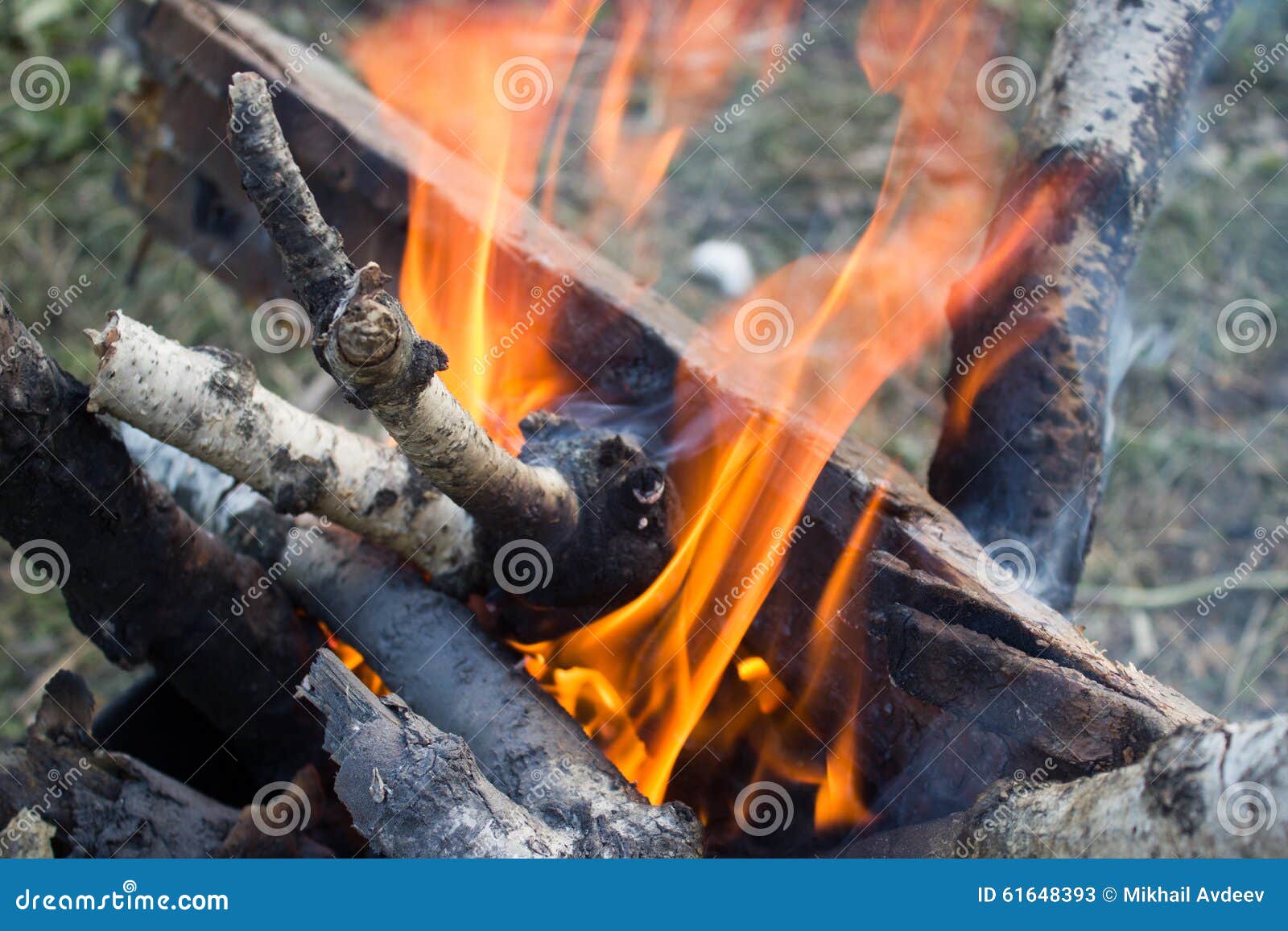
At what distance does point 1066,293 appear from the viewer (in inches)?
94.1

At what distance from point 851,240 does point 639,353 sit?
2.83 metres

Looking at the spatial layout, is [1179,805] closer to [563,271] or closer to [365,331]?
[365,331]

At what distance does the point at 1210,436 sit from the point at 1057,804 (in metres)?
3.36

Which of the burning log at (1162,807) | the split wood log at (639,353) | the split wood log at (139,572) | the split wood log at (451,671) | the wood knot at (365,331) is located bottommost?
the split wood log at (139,572)

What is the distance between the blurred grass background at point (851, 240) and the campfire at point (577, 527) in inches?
43.8

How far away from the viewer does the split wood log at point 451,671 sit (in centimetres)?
163

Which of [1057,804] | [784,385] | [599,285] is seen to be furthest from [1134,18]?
[1057,804]

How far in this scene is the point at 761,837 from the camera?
2.09 meters

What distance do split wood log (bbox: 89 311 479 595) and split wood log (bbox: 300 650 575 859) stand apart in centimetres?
45

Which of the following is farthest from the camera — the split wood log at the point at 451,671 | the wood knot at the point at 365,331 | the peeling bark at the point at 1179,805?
the split wood log at the point at 451,671

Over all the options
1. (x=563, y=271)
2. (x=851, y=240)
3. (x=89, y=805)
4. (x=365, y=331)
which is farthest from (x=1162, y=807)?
(x=851, y=240)

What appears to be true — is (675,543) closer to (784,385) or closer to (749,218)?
(784,385)

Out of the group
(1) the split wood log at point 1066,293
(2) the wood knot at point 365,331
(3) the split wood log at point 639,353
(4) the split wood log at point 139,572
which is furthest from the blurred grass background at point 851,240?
(2) the wood knot at point 365,331

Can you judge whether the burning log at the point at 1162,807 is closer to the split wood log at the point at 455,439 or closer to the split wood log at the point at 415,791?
the split wood log at the point at 415,791
